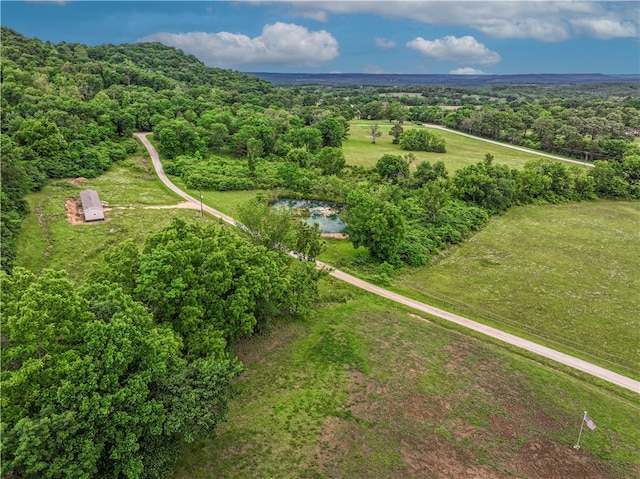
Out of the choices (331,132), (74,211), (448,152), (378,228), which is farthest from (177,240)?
(448,152)

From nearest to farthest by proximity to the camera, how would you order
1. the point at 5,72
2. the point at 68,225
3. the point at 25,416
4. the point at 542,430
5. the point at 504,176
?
the point at 25,416
the point at 542,430
the point at 68,225
the point at 504,176
the point at 5,72

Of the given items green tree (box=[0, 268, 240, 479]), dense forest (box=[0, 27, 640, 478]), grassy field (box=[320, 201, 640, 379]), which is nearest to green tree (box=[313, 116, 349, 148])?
dense forest (box=[0, 27, 640, 478])

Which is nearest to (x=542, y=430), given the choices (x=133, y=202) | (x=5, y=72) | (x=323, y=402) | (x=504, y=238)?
(x=323, y=402)

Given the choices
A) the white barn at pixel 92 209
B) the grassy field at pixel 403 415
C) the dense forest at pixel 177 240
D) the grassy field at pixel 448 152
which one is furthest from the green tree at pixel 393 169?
the white barn at pixel 92 209

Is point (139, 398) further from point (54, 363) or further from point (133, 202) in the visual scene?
point (133, 202)

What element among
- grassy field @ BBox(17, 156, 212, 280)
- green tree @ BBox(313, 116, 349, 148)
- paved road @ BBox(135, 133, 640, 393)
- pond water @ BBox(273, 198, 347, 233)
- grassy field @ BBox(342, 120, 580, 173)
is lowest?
paved road @ BBox(135, 133, 640, 393)

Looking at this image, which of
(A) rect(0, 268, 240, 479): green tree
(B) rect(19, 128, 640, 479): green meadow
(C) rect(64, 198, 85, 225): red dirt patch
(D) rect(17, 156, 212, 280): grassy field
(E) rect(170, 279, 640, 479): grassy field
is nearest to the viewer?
(A) rect(0, 268, 240, 479): green tree

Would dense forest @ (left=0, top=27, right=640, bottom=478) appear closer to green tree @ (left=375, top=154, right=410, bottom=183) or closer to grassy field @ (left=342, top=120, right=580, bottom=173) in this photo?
green tree @ (left=375, top=154, right=410, bottom=183)
